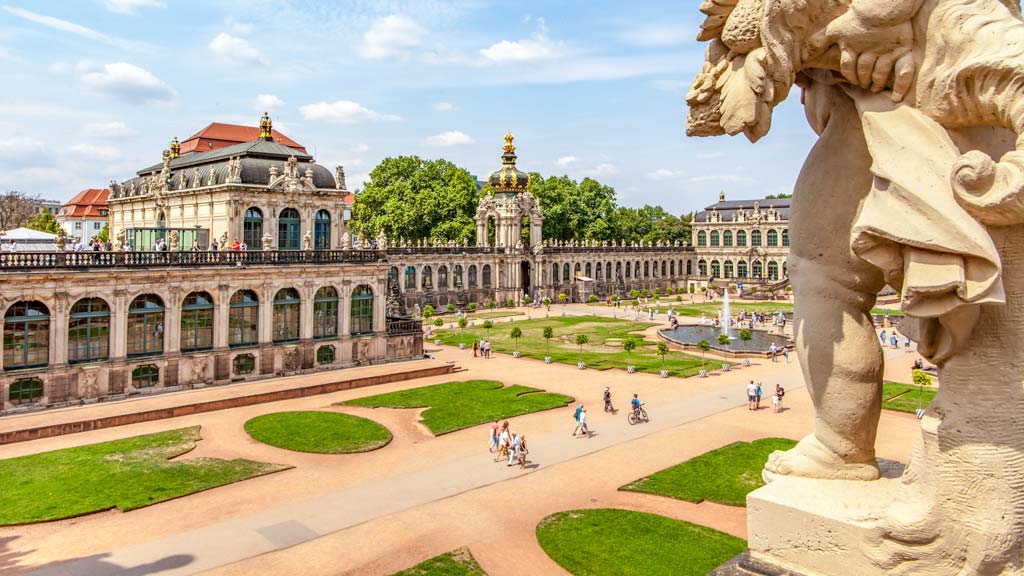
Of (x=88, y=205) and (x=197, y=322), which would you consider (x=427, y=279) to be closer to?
(x=197, y=322)

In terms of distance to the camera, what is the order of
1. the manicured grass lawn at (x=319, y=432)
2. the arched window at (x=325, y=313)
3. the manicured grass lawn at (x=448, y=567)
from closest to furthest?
1. the manicured grass lawn at (x=448, y=567)
2. the manicured grass lawn at (x=319, y=432)
3. the arched window at (x=325, y=313)

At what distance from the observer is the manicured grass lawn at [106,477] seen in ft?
65.8

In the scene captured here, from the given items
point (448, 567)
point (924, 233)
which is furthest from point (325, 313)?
point (924, 233)

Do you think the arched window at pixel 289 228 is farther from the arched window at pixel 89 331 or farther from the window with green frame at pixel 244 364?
the arched window at pixel 89 331

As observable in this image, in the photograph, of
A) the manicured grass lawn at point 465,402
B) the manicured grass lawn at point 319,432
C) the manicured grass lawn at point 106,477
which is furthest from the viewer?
the manicured grass lawn at point 465,402

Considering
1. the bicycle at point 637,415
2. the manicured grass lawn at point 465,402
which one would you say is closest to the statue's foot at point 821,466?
the manicured grass lawn at point 465,402

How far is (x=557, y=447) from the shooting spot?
26.1m

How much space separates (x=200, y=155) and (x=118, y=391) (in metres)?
27.3

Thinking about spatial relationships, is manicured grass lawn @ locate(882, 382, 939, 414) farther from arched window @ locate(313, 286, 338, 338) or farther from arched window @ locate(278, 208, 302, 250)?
arched window @ locate(278, 208, 302, 250)

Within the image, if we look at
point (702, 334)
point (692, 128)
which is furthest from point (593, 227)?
point (692, 128)

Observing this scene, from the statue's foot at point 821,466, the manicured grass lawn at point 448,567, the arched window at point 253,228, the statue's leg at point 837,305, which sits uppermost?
the arched window at point 253,228

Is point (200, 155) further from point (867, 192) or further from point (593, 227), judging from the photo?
point (593, 227)

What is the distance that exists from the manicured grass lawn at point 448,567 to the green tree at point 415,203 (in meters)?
69.8

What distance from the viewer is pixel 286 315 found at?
39.2m
